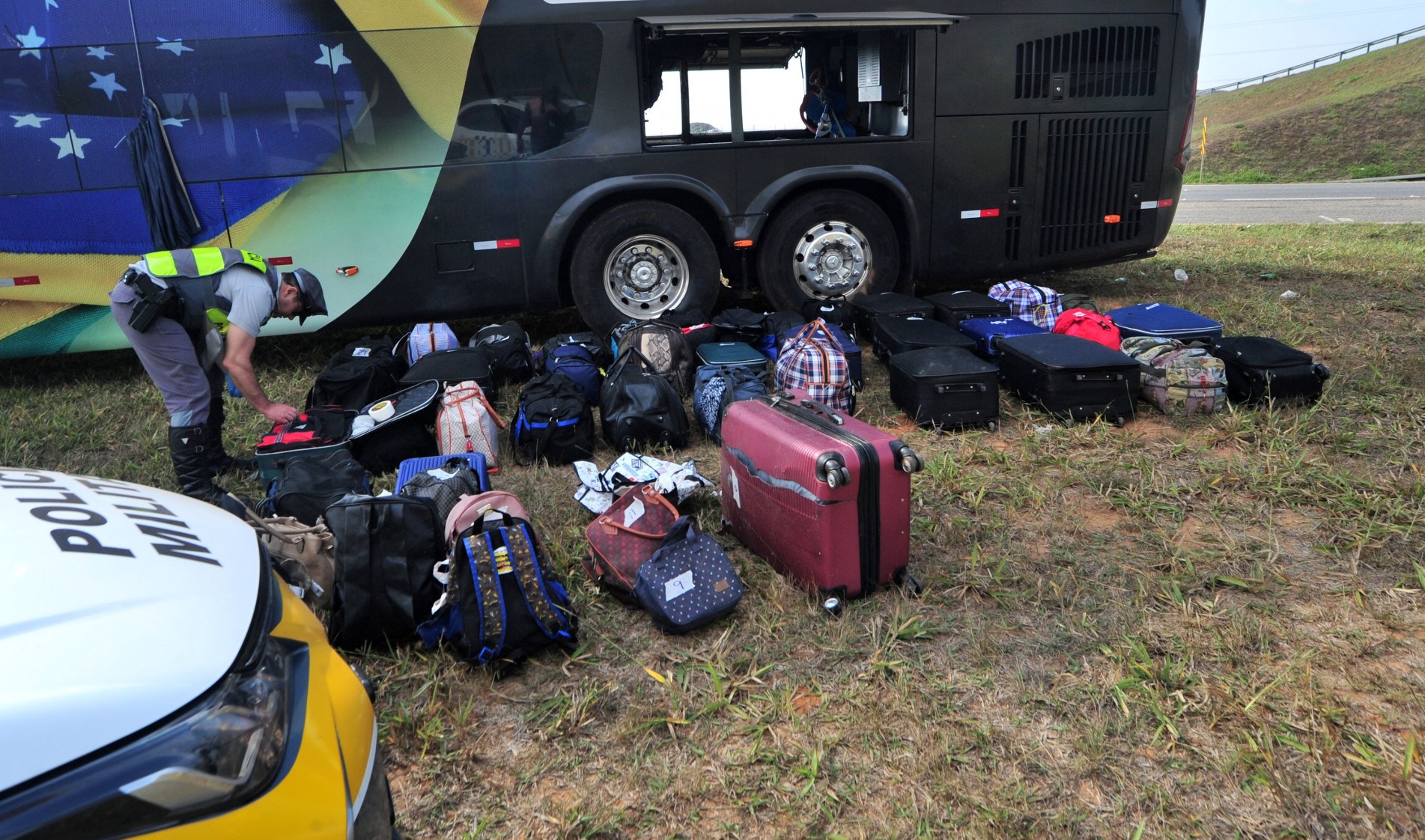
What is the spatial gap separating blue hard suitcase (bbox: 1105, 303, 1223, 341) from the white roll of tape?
14.5ft

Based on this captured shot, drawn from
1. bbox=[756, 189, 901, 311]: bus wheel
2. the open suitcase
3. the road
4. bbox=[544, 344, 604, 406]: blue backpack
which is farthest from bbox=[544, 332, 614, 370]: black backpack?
the road

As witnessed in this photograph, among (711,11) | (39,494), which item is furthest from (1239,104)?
(39,494)

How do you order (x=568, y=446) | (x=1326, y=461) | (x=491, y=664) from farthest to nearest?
(x=568, y=446), (x=1326, y=461), (x=491, y=664)

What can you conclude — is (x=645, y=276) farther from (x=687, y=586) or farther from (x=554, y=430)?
(x=687, y=586)

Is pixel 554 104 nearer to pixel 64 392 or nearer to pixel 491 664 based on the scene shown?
pixel 64 392

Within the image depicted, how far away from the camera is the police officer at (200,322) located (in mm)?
4066

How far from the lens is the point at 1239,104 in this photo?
38469mm

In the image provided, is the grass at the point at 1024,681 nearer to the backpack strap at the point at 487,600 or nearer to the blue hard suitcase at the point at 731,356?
the backpack strap at the point at 487,600

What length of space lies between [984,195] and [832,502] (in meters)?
4.70

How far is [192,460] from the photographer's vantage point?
4344 mm

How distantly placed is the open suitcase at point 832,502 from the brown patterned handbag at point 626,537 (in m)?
0.41

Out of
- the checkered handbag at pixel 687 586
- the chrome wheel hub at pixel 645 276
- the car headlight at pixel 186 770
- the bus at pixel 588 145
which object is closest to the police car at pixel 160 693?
the car headlight at pixel 186 770

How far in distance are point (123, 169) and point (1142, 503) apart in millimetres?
6175

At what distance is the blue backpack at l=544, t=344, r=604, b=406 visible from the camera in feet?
17.8
